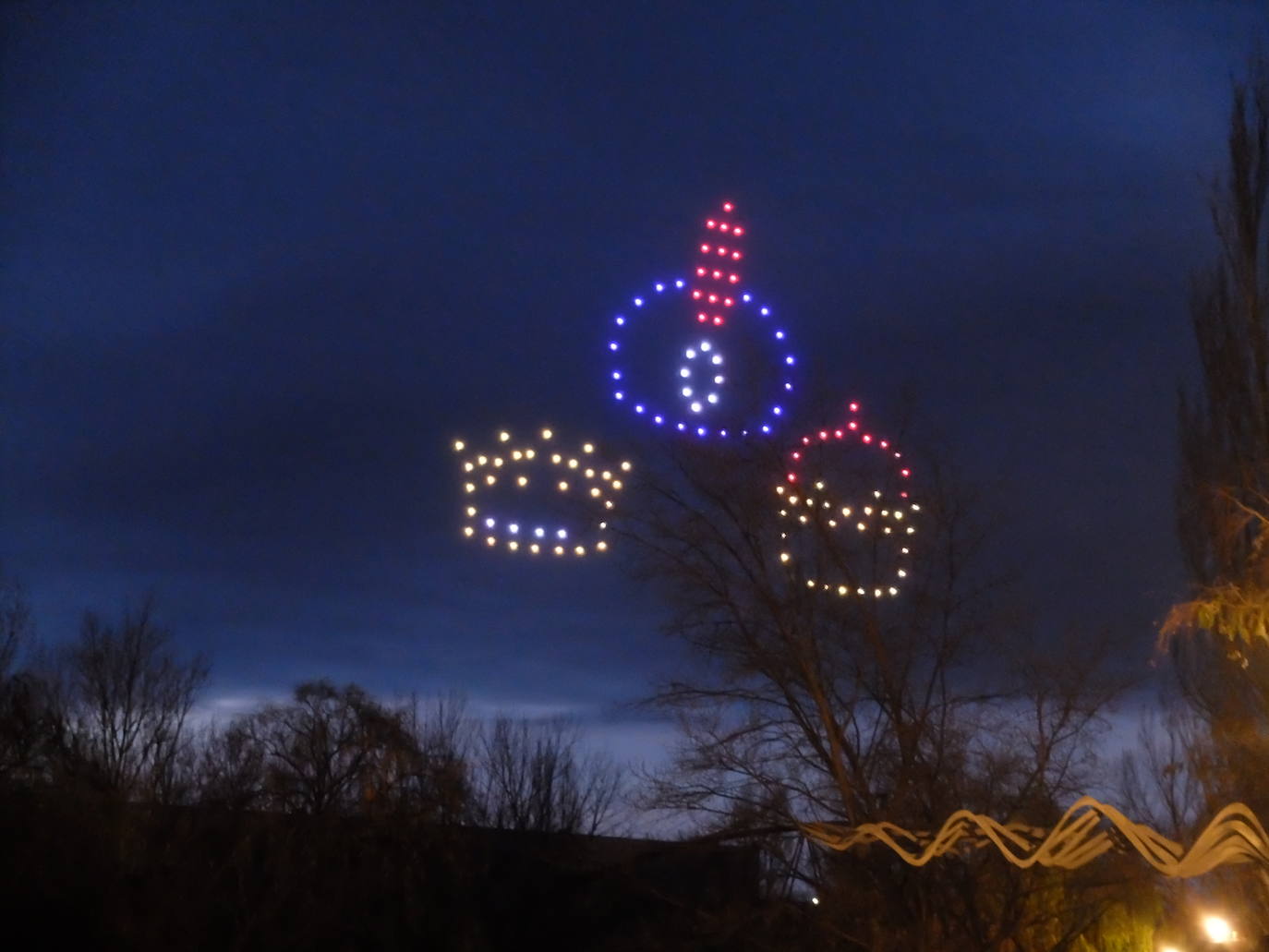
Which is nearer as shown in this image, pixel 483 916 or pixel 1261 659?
pixel 1261 659

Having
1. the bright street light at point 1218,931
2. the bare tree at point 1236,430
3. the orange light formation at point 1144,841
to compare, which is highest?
the bare tree at point 1236,430

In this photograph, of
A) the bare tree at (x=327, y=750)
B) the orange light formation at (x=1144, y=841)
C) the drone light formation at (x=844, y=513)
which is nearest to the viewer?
the orange light formation at (x=1144, y=841)

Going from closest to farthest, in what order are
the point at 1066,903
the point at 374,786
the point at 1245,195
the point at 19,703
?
the point at 1245,195 → the point at 1066,903 → the point at 19,703 → the point at 374,786

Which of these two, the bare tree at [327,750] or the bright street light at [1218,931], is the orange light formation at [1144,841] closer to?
the bright street light at [1218,931]

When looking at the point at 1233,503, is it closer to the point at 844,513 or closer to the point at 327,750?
the point at 844,513

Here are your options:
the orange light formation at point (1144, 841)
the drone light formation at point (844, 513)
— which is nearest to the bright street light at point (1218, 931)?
the orange light formation at point (1144, 841)

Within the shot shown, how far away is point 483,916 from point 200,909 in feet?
23.5

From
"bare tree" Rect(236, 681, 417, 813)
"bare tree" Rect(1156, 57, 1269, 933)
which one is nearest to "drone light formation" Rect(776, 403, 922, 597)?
"bare tree" Rect(1156, 57, 1269, 933)

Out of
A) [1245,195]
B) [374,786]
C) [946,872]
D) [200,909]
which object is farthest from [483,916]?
[1245,195]

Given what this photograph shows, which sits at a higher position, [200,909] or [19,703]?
[19,703]

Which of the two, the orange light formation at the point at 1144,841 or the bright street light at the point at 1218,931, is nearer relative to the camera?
the orange light formation at the point at 1144,841

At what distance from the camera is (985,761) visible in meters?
15.1

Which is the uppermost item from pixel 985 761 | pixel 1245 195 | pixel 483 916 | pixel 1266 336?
pixel 1245 195

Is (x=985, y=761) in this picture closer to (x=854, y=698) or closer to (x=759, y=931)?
(x=854, y=698)
